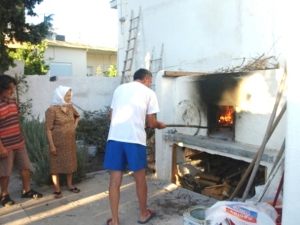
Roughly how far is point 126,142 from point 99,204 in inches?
52.6

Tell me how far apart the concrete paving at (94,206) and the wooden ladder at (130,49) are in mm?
6367

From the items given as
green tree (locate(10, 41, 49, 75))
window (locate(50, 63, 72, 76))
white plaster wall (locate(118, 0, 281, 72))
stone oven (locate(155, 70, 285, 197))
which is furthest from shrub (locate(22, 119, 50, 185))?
window (locate(50, 63, 72, 76))

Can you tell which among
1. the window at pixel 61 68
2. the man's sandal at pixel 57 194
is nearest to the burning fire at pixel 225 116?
the man's sandal at pixel 57 194

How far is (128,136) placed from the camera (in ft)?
14.5

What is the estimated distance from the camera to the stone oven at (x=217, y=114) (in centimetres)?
497

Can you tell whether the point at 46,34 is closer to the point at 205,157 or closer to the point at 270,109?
the point at 205,157

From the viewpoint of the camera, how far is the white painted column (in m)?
2.76

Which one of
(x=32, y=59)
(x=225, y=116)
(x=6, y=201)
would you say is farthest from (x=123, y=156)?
(x=32, y=59)

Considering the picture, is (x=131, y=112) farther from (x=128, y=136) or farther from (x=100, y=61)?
(x=100, y=61)

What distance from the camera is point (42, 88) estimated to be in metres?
10.5

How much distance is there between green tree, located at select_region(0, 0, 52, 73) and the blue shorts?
4856mm

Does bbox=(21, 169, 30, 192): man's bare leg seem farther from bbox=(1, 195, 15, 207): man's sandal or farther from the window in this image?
the window

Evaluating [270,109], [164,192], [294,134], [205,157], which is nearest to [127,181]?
[164,192]

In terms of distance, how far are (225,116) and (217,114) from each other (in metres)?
0.13
